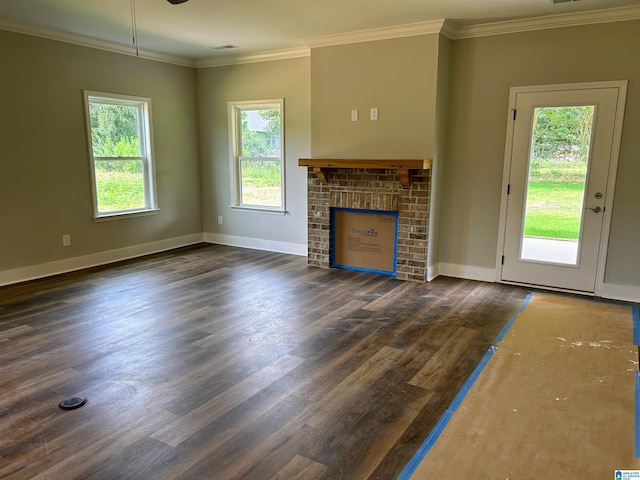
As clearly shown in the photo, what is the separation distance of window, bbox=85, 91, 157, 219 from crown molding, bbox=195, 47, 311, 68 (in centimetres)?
106

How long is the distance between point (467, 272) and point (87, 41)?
16.5 ft

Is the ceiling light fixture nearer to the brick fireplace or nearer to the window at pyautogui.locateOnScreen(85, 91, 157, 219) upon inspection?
the window at pyautogui.locateOnScreen(85, 91, 157, 219)

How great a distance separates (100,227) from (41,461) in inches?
156

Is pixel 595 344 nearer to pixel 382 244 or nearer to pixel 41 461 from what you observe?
pixel 382 244

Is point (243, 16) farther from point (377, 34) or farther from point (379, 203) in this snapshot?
point (379, 203)

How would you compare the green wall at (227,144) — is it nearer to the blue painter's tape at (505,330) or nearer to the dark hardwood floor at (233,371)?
the dark hardwood floor at (233,371)

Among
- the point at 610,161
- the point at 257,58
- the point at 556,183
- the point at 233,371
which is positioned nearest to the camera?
the point at 233,371

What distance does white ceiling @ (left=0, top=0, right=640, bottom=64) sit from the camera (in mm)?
3852

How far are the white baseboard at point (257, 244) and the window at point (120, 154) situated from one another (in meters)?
1.08

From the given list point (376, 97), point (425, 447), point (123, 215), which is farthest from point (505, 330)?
point (123, 215)

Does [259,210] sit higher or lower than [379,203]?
lower

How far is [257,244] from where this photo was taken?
652 centimetres

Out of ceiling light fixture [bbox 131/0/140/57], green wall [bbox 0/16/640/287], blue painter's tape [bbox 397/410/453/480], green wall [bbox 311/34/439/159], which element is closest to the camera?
blue painter's tape [bbox 397/410/453/480]

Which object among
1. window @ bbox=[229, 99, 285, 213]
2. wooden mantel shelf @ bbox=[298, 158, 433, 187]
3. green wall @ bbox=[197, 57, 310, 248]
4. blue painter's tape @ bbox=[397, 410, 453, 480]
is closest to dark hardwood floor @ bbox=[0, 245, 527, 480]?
blue painter's tape @ bbox=[397, 410, 453, 480]
